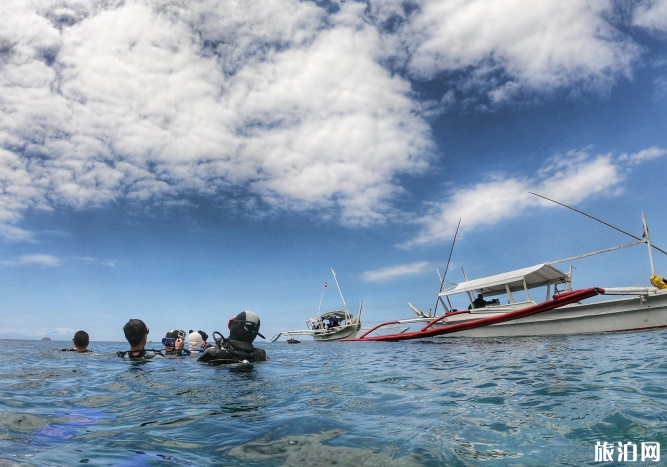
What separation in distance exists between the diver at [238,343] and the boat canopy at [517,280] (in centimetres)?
1611

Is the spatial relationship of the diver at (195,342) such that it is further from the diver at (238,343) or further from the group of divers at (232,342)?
the diver at (238,343)

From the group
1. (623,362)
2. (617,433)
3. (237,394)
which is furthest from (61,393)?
(623,362)

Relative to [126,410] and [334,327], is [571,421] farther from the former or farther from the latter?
[334,327]

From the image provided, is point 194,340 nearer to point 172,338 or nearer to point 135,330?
point 172,338

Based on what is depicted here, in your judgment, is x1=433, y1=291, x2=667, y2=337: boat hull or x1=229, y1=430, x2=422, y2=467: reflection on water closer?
x1=229, y1=430, x2=422, y2=467: reflection on water

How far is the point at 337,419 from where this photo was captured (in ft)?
13.4

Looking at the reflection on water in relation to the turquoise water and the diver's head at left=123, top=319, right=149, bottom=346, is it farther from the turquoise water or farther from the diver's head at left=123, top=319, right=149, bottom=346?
the diver's head at left=123, top=319, right=149, bottom=346

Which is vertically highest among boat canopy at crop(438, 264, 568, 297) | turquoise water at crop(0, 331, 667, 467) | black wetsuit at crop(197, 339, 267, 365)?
boat canopy at crop(438, 264, 568, 297)

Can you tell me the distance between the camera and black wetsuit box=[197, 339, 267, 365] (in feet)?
27.1

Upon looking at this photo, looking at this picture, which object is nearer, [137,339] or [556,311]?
[137,339]

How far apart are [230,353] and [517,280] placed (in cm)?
1793

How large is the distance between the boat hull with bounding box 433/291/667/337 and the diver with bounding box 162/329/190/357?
39.2 ft

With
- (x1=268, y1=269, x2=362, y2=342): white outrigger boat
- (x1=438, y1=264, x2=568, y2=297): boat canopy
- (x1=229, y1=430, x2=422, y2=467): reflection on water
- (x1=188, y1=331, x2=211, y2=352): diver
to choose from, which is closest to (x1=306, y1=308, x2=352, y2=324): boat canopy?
(x1=268, y1=269, x2=362, y2=342): white outrigger boat

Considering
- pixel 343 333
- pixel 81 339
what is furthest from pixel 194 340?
pixel 343 333
